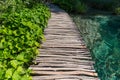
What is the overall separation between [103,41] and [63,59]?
5.87m

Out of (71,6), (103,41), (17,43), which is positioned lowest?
(103,41)

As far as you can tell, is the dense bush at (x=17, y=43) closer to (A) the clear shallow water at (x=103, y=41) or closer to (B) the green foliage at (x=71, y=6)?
(A) the clear shallow water at (x=103, y=41)

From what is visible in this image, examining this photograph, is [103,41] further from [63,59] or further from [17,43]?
[17,43]

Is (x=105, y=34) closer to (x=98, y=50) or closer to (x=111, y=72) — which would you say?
(x=98, y=50)

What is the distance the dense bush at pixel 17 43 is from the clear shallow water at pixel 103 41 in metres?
2.39

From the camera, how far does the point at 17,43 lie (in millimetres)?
5973

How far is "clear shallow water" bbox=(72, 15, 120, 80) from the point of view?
8.72 metres

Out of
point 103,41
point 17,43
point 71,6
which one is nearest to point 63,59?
point 17,43

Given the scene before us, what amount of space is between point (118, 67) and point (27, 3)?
4.45 metres

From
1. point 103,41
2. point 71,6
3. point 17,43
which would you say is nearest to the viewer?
point 17,43

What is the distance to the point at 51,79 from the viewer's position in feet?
16.9

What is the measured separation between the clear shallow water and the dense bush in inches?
94.0

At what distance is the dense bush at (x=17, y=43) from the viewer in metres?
4.50

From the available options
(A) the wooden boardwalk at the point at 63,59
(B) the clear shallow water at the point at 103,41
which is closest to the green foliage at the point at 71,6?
(B) the clear shallow water at the point at 103,41
